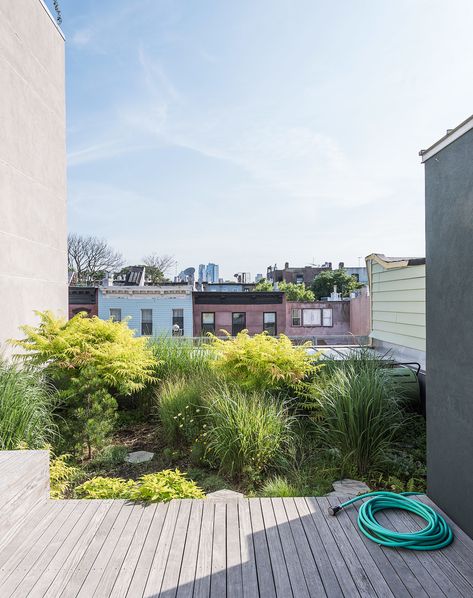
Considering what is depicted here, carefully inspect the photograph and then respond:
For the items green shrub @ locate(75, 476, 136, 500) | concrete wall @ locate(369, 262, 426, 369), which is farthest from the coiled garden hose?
concrete wall @ locate(369, 262, 426, 369)

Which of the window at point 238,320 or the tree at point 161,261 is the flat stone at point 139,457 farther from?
the tree at point 161,261

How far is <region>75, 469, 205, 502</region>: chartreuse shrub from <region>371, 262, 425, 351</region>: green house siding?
4.44m

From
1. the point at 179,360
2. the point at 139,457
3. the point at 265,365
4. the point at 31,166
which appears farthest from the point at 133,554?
the point at 31,166

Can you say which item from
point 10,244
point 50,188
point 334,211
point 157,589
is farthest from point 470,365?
point 334,211

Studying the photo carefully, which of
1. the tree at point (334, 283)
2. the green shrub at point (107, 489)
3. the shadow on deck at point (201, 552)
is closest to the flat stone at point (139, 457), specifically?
the green shrub at point (107, 489)

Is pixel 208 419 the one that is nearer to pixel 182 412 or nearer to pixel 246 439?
pixel 182 412

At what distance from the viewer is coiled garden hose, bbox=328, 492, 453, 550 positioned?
211 cm

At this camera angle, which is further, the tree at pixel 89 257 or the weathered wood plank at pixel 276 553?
the tree at pixel 89 257

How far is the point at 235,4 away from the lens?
670 cm

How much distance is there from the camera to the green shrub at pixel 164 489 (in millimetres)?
2658

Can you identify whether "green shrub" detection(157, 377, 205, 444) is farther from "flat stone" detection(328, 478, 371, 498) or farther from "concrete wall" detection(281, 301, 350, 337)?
"concrete wall" detection(281, 301, 350, 337)

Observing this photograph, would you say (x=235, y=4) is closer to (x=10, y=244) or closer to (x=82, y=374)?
(x=10, y=244)

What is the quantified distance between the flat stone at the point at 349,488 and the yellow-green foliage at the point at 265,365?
140 cm

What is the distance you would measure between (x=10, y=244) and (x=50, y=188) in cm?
168
